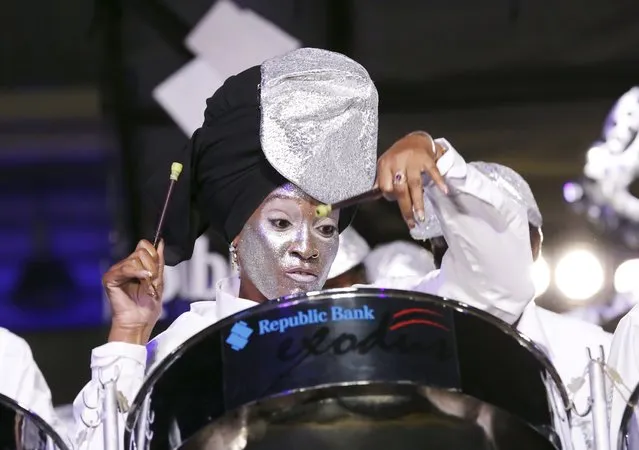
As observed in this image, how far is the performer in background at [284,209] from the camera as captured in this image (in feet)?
5.74

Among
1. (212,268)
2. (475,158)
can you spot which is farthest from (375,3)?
(212,268)

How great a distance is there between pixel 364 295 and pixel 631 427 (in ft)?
0.94

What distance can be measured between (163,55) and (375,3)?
39cm

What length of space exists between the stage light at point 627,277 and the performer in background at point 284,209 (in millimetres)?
677

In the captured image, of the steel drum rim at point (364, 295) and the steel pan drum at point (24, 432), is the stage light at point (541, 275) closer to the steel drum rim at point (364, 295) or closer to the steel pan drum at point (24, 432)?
the steel drum rim at point (364, 295)

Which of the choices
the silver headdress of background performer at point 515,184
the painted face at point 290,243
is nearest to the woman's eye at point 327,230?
the painted face at point 290,243

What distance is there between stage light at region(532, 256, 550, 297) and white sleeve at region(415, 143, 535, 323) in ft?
2.51

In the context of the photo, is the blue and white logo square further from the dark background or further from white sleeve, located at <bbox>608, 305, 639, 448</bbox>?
the dark background

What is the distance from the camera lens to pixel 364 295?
141 cm

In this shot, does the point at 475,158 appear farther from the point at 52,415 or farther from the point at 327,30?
the point at 52,415

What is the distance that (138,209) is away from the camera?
258cm

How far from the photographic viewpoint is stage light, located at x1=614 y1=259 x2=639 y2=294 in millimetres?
2564

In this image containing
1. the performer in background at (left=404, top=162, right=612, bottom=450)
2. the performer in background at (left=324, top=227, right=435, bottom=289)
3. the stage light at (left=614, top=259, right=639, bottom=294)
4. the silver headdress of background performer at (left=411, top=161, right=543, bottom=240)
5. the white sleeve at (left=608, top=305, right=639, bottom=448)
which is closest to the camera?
the white sleeve at (left=608, top=305, right=639, bottom=448)

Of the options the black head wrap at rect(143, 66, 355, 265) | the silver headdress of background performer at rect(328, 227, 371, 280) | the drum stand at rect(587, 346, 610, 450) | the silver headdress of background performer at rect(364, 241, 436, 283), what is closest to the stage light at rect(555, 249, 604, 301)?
the silver headdress of background performer at rect(364, 241, 436, 283)
